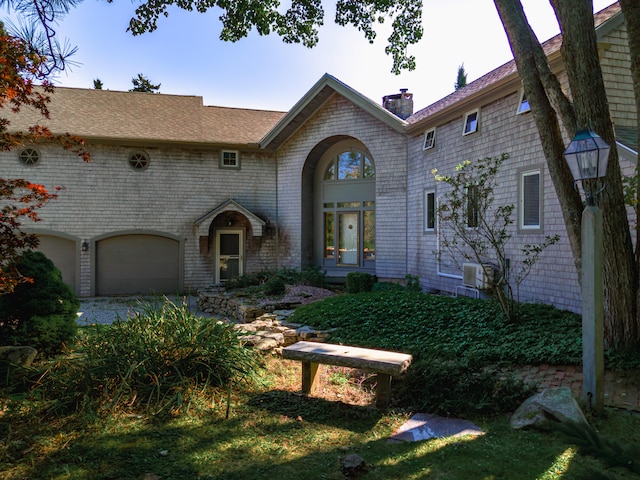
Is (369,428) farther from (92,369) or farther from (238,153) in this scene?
(238,153)

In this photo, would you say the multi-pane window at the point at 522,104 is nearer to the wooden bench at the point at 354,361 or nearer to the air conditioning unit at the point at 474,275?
the air conditioning unit at the point at 474,275

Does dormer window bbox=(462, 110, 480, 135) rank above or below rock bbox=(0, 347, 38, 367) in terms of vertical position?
above

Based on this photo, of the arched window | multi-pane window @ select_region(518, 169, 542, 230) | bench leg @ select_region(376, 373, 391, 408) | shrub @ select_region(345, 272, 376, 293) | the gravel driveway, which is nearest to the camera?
bench leg @ select_region(376, 373, 391, 408)

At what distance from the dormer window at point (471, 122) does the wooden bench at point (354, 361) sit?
7.78m

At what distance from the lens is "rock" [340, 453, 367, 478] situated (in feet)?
10.7

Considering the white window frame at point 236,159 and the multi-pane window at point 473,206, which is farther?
the white window frame at point 236,159

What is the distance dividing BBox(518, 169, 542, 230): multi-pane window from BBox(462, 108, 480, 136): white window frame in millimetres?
1955

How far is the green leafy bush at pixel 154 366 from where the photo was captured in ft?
14.9

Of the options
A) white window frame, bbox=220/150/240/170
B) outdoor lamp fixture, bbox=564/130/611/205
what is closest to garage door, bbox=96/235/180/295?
white window frame, bbox=220/150/240/170

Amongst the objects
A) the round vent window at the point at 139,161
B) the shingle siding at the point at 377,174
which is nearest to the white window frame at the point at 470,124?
the shingle siding at the point at 377,174

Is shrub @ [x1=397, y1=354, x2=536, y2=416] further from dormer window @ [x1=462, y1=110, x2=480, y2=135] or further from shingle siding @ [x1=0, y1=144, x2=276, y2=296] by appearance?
shingle siding @ [x1=0, y1=144, x2=276, y2=296]

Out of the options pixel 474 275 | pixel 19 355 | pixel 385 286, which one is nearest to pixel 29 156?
pixel 19 355

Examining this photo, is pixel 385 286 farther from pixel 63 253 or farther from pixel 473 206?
pixel 63 253

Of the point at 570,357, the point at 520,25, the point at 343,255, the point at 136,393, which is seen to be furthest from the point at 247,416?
the point at 343,255
